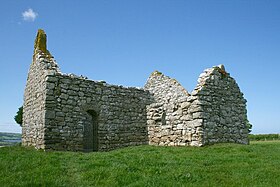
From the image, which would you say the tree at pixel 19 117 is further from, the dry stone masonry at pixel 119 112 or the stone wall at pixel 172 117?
the stone wall at pixel 172 117

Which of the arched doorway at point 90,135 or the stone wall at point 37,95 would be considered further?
the arched doorway at point 90,135

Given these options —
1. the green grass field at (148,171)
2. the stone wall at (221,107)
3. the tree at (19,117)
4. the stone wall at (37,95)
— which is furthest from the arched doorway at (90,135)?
the tree at (19,117)

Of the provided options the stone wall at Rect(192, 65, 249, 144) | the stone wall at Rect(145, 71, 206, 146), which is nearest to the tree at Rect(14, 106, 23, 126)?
the stone wall at Rect(145, 71, 206, 146)

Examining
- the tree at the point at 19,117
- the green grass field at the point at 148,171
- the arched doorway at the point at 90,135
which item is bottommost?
the green grass field at the point at 148,171

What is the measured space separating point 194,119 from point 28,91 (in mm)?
10622

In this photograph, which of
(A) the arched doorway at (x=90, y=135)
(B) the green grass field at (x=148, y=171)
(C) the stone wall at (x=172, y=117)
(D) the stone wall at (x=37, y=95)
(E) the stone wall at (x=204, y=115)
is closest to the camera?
(B) the green grass field at (x=148, y=171)

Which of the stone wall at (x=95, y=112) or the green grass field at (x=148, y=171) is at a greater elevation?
the stone wall at (x=95, y=112)

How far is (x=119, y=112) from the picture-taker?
651 inches

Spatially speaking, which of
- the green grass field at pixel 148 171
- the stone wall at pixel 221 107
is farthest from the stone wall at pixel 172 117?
the green grass field at pixel 148 171

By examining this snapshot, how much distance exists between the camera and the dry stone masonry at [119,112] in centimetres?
1378

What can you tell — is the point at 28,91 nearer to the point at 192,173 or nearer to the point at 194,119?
the point at 194,119

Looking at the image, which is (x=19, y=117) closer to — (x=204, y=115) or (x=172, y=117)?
(x=172, y=117)

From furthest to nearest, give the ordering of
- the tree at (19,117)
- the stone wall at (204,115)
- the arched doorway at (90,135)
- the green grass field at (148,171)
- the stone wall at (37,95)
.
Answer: the tree at (19,117), the arched doorway at (90,135), the stone wall at (37,95), the stone wall at (204,115), the green grass field at (148,171)

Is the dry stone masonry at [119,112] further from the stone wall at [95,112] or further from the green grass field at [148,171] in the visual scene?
the green grass field at [148,171]
